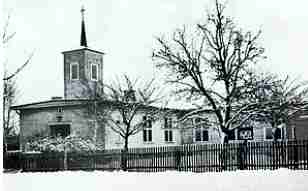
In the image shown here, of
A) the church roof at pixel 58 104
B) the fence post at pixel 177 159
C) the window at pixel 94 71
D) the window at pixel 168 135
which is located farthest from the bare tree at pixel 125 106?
the fence post at pixel 177 159

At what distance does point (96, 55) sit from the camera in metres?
17.1

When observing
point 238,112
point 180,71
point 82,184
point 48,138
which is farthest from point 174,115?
point 82,184

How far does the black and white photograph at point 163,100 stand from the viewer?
33.4ft

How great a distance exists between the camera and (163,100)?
14828 millimetres

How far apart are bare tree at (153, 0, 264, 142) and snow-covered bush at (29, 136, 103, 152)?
319 centimetres

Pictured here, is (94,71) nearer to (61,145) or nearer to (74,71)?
(74,71)

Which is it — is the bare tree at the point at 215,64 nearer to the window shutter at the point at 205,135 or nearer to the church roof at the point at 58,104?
the church roof at the point at 58,104

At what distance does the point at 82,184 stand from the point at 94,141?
18.1 feet

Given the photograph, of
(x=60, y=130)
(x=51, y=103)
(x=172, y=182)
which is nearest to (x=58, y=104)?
(x=51, y=103)

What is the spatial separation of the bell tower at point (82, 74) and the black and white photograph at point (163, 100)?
1.56ft

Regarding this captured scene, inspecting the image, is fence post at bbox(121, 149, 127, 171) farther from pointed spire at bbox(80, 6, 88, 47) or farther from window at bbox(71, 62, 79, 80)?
window at bbox(71, 62, 79, 80)

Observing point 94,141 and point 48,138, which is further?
point 94,141

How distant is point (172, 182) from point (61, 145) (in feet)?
17.9

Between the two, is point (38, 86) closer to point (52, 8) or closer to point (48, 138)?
point (48, 138)
